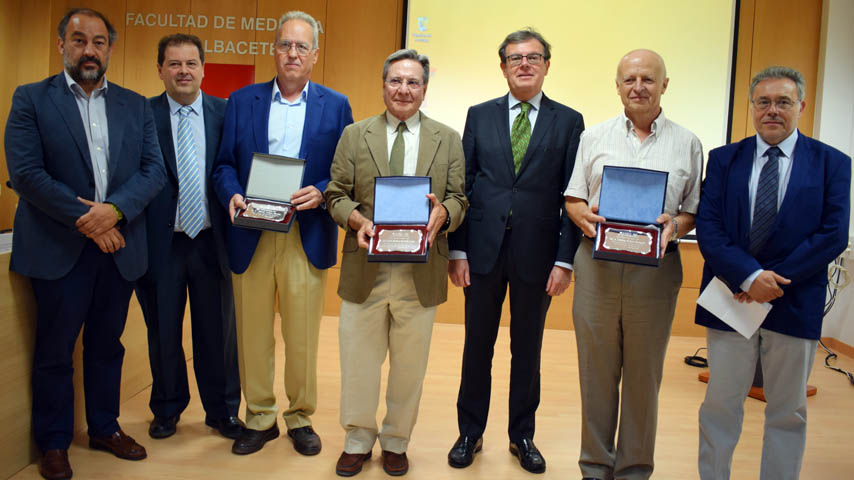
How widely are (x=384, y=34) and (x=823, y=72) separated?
3786 mm

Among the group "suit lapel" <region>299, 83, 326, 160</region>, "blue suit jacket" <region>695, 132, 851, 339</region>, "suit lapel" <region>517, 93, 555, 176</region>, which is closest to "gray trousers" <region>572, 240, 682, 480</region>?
"blue suit jacket" <region>695, 132, 851, 339</region>

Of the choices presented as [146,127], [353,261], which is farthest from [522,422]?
[146,127]

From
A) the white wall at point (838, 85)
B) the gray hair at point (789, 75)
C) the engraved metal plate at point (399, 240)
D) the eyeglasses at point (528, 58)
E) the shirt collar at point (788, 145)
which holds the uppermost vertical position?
the white wall at point (838, 85)

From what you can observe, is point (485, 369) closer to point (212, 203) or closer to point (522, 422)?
point (522, 422)

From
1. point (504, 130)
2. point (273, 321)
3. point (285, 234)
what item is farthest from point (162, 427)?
point (504, 130)

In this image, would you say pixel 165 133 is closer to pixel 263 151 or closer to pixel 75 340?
pixel 263 151

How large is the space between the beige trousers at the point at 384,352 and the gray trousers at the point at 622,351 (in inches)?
25.5

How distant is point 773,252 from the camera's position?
7.41 ft

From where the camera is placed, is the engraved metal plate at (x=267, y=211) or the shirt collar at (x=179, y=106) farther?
the shirt collar at (x=179, y=106)

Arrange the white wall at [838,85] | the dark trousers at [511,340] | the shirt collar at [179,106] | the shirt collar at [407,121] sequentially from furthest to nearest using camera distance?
the white wall at [838,85], the shirt collar at [179,106], the dark trousers at [511,340], the shirt collar at [407,121]

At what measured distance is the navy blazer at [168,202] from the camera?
2.86 meters

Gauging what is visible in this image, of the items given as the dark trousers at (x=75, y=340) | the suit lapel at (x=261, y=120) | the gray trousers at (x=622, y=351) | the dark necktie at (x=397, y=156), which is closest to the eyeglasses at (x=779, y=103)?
the gray trousers at (x=622, y=351)

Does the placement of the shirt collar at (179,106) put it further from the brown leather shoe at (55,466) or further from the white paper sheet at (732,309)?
the white paper sheet at (732,309)

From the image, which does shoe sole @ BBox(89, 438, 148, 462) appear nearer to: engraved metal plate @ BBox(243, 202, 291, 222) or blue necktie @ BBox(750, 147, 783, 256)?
engraved metal plate @ BBox(243, 202, 291, 222)
